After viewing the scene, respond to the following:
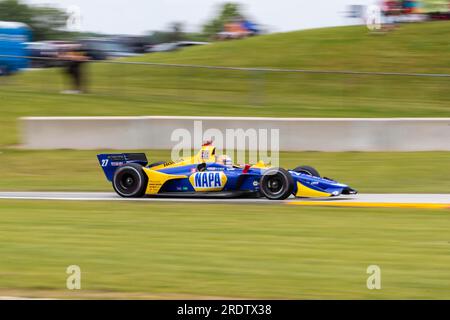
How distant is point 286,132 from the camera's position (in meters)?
17.4

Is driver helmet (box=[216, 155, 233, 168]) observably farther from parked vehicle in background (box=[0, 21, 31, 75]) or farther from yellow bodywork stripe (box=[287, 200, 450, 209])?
parked vehicle in background (box=[0, 21, 31, 75])

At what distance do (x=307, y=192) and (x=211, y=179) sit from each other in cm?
141

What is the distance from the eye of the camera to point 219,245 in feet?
29.8

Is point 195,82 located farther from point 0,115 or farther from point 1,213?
point 1,213

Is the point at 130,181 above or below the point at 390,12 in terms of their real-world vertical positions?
below

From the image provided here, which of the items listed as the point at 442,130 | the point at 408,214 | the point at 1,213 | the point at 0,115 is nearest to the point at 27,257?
the point at 1,213

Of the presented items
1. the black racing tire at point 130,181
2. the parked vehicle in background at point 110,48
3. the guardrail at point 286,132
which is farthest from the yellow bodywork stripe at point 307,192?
the parked vehicle in background at point 110,48

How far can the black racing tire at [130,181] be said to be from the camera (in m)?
13.2

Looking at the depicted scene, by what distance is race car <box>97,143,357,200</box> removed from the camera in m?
12.4

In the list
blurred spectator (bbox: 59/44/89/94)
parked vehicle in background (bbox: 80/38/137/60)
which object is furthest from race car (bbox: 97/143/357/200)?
parked vehicle in background (bbox: 80/38/137/60)

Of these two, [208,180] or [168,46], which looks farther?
[168,46]

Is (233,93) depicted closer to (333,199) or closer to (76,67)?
(76,67)

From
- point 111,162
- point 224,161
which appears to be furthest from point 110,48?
point 224,161
